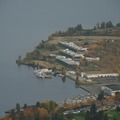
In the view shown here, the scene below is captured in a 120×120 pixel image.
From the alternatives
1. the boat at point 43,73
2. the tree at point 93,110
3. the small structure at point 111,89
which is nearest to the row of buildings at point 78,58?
the small structure at point 111,89

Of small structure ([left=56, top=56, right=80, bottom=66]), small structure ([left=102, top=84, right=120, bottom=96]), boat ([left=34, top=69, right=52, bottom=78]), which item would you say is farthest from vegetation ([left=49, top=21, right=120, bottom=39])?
small structure ([left=102, top=84, right=120, bottom=96])

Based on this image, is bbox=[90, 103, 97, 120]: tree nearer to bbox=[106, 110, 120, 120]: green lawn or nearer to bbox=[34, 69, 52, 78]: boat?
bbox=[106, 110, 120, 120]: green lawn

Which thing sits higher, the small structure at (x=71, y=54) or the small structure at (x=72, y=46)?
the small structure at (x=72, y=46)

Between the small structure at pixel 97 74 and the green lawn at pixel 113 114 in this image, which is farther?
the small structure at pixel 97 74

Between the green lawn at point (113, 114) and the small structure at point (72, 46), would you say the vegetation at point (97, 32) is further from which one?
the green lawn at point (113, 114)

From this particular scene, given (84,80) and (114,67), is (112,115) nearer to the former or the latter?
(84,80)

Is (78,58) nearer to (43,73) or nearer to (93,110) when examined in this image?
(43,73)

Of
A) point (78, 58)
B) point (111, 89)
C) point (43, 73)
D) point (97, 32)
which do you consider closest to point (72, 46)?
point (78, 58)

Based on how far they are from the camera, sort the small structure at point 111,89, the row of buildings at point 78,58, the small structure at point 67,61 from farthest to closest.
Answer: the small structure at point 67,61, the row of buildings at point 78,58, the small structure at point 111,89

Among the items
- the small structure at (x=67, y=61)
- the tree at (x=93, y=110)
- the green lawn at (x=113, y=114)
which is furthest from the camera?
the small structure at (x=67, y=61)
